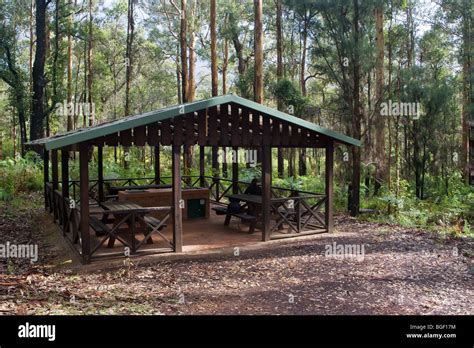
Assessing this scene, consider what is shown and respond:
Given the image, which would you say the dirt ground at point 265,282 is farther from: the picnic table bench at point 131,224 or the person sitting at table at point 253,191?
the person sitting at table at point 253,191

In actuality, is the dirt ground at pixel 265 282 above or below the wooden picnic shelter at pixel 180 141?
below

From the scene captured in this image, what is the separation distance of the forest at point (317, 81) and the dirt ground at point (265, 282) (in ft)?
13.9

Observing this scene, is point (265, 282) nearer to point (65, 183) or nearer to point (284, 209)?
point (284, 209)

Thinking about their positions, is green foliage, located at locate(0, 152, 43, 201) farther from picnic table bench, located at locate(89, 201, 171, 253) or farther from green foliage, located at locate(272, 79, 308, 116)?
green foliage, located at locate(272, 79, 308, 116)

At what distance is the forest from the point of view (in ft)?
47.1

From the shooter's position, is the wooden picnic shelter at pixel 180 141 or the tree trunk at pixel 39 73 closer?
the wooden picnic shelter at pixel 180 141

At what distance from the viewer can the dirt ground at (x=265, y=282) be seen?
5.76m

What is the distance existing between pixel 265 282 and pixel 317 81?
1150 inches

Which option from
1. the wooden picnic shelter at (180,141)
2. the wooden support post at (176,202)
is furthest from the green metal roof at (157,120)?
the wooden support post at (176,202)

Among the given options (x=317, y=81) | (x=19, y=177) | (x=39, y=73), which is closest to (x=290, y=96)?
(x=19, y=177)

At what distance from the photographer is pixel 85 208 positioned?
7.66m

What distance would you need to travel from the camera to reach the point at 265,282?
23.0 feet
